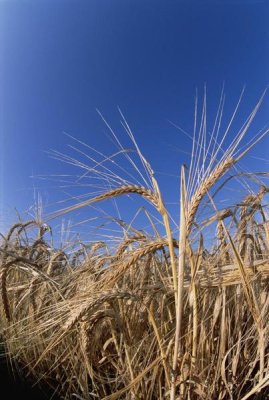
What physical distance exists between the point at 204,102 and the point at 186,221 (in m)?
0.33

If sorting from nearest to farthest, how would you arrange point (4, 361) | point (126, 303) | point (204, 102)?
1. point (204, 102)
2. point (126, 303)
3. point (4, 361)

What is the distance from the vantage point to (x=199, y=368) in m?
1.18

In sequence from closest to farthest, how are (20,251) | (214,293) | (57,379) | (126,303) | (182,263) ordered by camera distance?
(182,263) < (214,293) < (126,303) < (57,379) < (20,251)

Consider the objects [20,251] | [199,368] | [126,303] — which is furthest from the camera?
[20,251]

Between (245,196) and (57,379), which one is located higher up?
(245,196)

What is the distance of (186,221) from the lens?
39.4 inches

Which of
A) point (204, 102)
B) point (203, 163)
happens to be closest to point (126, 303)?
point (203, 163)

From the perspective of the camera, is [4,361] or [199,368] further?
[4,361]

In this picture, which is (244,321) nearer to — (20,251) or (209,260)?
(209,260)

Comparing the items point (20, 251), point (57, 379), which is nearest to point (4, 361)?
point (57, 379)

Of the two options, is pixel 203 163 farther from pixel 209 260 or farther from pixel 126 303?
pixel 126 303

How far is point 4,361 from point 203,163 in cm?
156

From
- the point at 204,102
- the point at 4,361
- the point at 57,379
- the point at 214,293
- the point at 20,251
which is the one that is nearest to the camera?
the point at 204,102

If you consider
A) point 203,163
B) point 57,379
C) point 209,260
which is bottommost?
point 57,379
